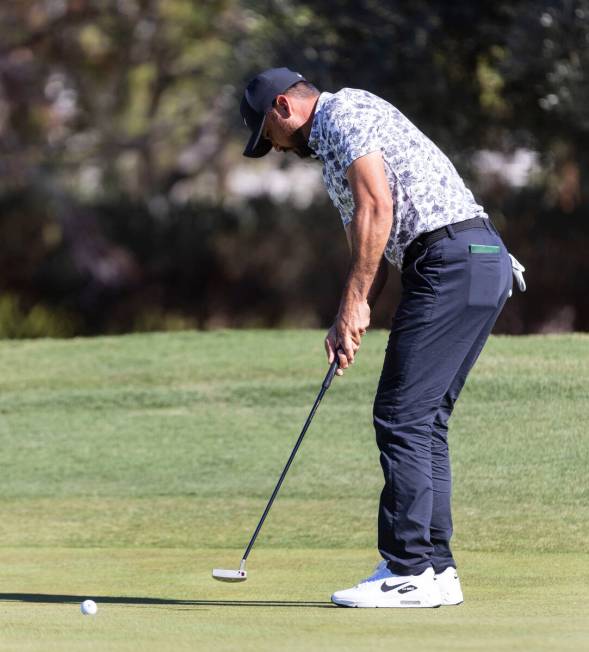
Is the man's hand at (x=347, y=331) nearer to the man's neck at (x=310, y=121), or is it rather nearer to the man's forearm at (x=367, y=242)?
the man's forearm at (x=367, y=242)

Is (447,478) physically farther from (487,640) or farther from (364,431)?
(364,431)

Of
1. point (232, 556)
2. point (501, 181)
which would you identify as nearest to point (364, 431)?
point (232, 556)

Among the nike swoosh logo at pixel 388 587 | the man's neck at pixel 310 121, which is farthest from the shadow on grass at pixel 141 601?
the man's neck at pixel 310 121

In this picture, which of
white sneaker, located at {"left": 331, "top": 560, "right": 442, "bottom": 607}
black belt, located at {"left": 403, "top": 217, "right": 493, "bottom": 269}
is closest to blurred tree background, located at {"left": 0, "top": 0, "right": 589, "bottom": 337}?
black belt, located at {"left": 403, "top": 217, "right": 493, "bottom": 269}

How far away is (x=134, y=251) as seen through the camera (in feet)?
68.3

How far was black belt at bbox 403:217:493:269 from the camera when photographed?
5090 mm

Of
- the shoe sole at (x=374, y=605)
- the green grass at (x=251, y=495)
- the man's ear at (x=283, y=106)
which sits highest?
the man's ear at (x=283, y=106)

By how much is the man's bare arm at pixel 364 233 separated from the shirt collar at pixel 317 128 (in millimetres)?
212

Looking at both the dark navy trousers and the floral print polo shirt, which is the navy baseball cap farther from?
the dark navy trousers

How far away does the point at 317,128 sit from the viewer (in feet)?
16.7

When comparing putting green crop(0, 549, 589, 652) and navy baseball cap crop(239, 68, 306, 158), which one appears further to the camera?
navy baseball cap crop(239, 68, 306, 158)

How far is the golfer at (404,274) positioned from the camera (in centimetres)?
504

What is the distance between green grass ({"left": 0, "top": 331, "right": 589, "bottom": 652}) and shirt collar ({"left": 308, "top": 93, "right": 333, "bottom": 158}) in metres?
1.61

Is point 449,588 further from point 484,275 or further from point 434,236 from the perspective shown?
point 434,236
